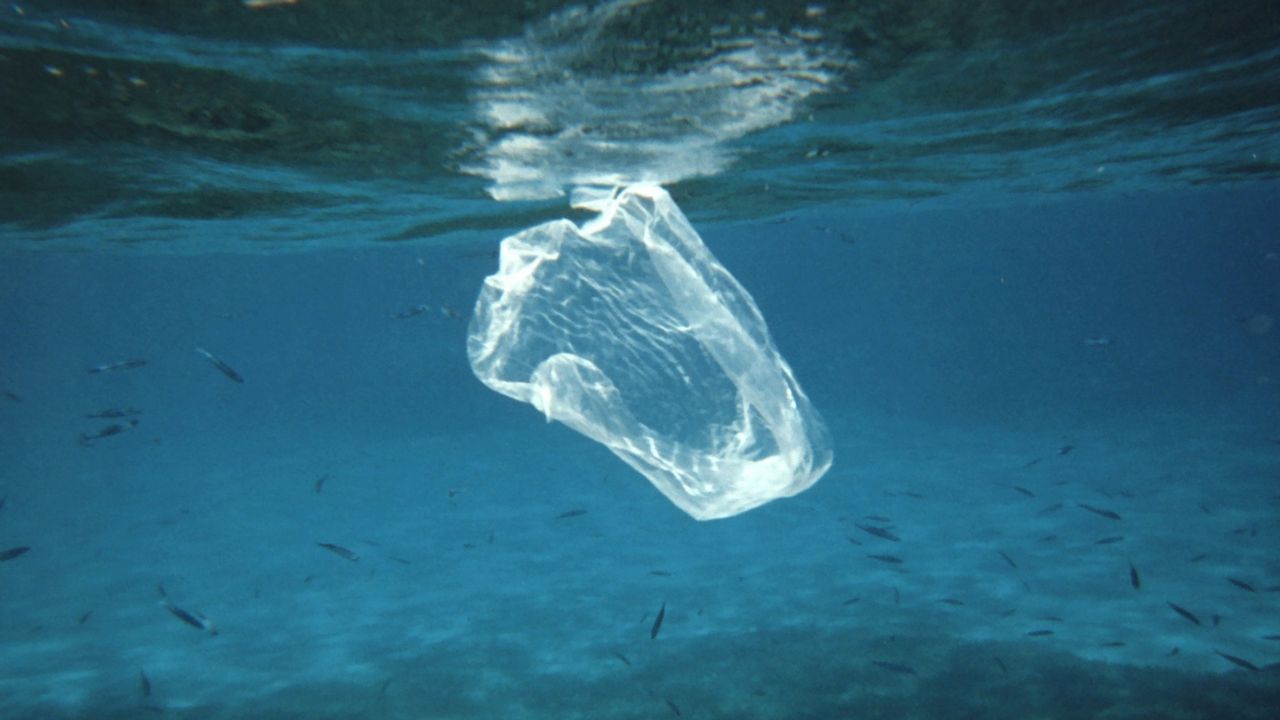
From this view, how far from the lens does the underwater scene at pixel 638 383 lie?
18.5 ft

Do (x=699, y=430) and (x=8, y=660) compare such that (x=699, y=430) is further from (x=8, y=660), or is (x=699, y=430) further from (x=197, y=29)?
(x=8, y=660)

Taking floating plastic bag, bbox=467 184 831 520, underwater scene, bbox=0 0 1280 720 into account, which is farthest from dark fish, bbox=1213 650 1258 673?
floating plastic bag, bbox=467 184 831 520

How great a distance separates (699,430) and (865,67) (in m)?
3.95

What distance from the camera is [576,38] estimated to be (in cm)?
572

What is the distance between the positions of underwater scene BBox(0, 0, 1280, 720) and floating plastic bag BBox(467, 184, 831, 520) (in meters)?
0.03

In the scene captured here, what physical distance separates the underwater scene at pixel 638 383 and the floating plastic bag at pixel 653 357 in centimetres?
3

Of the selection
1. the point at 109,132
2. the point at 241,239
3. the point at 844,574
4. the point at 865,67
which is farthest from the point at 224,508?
the point at 865,67

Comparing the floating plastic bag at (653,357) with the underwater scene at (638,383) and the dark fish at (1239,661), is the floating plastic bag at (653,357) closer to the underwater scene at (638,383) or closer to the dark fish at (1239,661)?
the underwater scene at (638,383)

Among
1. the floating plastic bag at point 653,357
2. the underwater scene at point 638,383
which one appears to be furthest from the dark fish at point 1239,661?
the floating plastic bag at point 653,357

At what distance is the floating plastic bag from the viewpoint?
511 cm

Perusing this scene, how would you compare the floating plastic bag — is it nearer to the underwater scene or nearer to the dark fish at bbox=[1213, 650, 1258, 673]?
the underwater scene

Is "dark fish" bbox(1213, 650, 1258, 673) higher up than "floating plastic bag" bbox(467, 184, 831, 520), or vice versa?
"floating plastic bag" bbox(467, 184, 831, 520)

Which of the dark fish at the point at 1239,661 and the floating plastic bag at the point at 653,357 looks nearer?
the floating plastic bag at the point at 653,357

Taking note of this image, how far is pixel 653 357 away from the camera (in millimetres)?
6145
